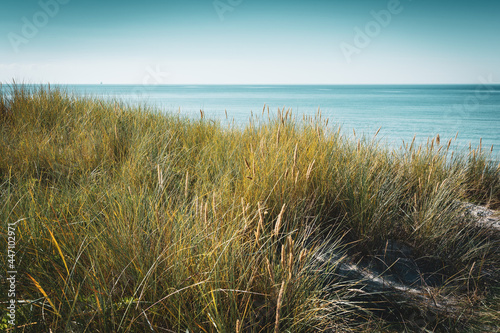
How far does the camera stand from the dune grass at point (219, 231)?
1.26 meters

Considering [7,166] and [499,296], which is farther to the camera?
[7,166]

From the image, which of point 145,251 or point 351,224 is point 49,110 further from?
point 351,224

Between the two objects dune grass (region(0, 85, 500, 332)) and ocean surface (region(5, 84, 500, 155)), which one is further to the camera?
ocean surface (region(5, 84, 500, 155))

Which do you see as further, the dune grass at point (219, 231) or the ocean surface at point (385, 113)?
the ocean surface at point (385, 113)

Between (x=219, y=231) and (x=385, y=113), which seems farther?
(x=385, y=113)

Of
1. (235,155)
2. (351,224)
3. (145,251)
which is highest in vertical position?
(235,155)

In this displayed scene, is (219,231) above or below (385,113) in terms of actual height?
below

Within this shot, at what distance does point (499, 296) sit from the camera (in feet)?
6.39

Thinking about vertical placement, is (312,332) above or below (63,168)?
below

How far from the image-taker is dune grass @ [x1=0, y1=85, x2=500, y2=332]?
1.26m

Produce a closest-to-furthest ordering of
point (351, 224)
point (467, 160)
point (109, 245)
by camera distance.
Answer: point (109, 245) → point (351, 224) → point (467, 160)

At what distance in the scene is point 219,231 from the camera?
5.31 feet

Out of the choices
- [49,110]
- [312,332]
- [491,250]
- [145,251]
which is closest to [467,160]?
[491,250]

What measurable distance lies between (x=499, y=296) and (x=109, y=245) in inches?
94.0
